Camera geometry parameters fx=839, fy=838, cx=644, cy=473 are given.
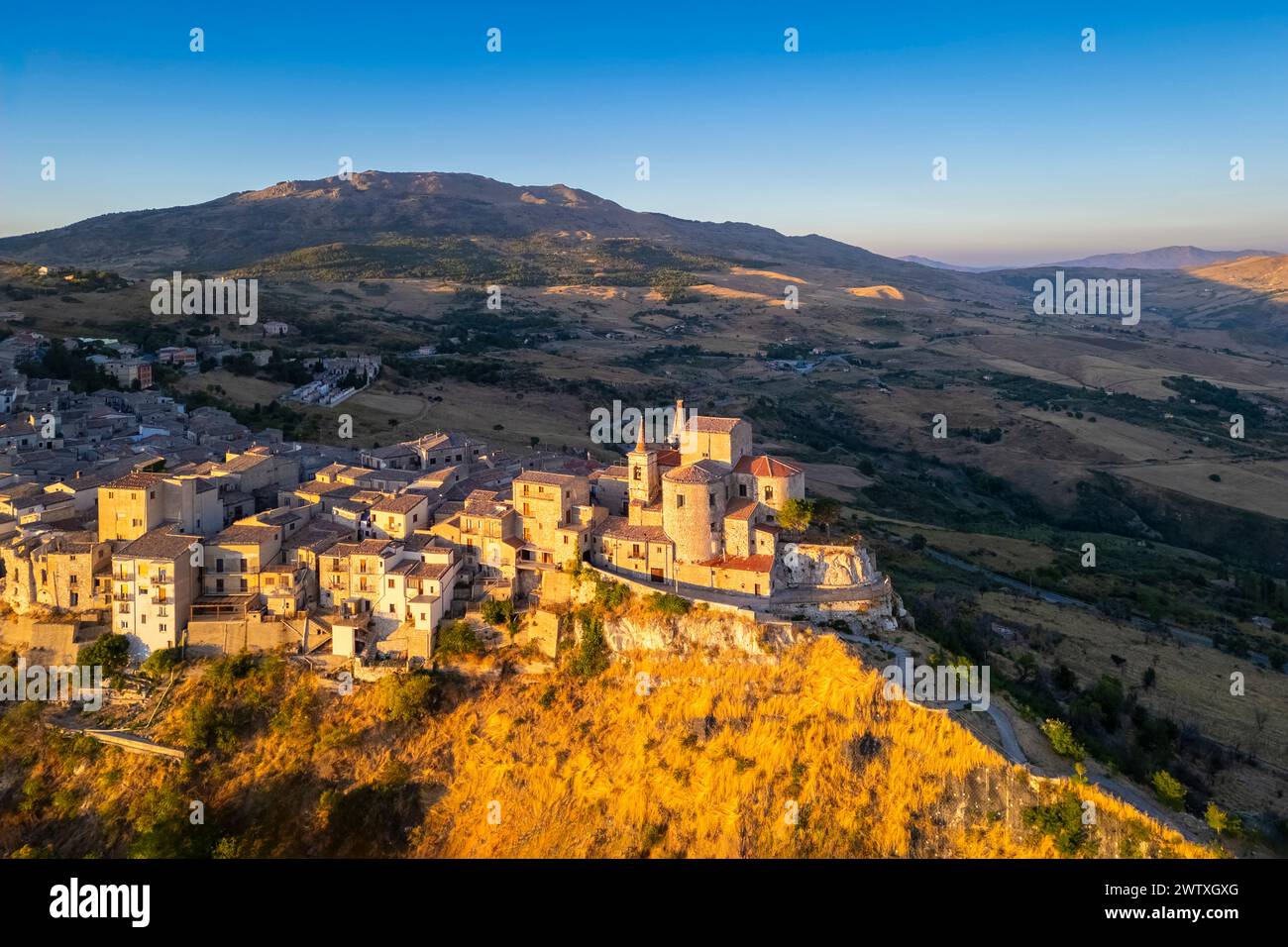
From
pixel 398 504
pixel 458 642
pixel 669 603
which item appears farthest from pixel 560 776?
pixel 398 504

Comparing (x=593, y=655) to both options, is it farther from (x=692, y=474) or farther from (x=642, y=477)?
(x=692, y=474)

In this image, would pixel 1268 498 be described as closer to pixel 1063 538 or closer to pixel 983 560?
pixel 1063 538

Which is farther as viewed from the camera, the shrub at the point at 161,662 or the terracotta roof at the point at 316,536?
the terracotta roof at the point at 316,536

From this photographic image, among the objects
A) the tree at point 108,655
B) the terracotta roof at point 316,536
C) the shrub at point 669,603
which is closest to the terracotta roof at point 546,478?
the shrub at point 669,603

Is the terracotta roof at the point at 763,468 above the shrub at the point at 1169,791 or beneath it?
above

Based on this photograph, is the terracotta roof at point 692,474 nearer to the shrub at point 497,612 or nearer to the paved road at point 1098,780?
the paved road at point 1098,780

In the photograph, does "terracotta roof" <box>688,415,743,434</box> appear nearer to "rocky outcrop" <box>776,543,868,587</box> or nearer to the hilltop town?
the hilltop town
